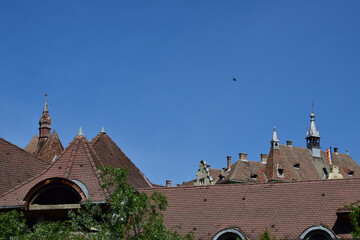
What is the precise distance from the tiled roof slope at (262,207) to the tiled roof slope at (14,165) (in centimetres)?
879

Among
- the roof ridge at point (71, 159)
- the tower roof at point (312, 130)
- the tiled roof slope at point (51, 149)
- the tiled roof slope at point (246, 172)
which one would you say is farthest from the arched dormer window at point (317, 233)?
the tower roof at point (312, 130)

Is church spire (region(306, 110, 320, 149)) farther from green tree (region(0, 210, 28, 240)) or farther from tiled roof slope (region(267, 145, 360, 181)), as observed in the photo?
green tree (region(0, 210, 28, 240))

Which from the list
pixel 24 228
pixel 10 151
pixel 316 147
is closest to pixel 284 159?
pixel 316 147

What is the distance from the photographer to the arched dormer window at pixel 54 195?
1330 inches

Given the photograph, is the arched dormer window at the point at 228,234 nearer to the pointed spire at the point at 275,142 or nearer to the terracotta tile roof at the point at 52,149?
the terracotta tile roof at the point at 52,149

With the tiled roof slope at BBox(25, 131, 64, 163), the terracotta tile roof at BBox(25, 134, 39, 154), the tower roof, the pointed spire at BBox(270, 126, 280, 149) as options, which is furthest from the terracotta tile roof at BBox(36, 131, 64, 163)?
the tower roof

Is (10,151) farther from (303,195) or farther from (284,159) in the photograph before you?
(284,159)

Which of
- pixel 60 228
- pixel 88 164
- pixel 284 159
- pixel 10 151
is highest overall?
pixel 284 159

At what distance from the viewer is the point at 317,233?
32000mm

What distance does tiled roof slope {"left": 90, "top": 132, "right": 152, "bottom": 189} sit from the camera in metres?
39.2

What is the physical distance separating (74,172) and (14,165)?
6061 millimetres

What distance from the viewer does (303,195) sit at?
34062 millimetres

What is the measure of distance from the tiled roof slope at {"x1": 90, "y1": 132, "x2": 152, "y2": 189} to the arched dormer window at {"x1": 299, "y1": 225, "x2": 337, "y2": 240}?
1032 centimetres

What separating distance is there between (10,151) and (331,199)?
17.6m
